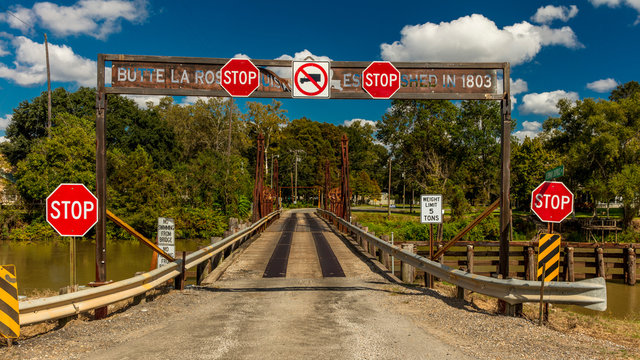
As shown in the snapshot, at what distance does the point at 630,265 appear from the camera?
2092 cm

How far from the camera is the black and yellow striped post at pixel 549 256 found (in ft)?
22.9

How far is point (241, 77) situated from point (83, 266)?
2116cm

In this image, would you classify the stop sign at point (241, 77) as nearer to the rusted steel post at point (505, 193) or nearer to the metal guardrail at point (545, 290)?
the rusted steel post at point (505, 193)

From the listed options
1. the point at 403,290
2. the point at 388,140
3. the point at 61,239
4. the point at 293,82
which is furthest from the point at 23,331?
the point at 388,140

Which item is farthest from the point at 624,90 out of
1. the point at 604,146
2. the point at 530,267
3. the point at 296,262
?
the point at 296,262

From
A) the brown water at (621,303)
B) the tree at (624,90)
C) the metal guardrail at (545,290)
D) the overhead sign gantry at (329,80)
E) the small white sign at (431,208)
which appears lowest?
the brown water at (621,303)

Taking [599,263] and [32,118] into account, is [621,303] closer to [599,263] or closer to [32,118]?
[599,263]

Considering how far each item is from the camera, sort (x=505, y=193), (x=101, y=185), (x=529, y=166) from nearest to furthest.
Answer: (x=101, y=185) → (x=505, y=193) → (x=529, y=166)

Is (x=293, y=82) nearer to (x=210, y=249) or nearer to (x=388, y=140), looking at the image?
(x=210, y=249)

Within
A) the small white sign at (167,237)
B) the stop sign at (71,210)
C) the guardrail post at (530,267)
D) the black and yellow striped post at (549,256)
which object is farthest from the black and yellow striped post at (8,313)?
the guardrail post at (530,267)

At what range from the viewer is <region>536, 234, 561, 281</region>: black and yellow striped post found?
275 inches

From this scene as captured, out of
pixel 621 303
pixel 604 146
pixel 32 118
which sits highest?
pixel 32 118

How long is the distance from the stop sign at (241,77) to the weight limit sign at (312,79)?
79 cm

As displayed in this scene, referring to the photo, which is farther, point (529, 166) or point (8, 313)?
point (529, 166)
